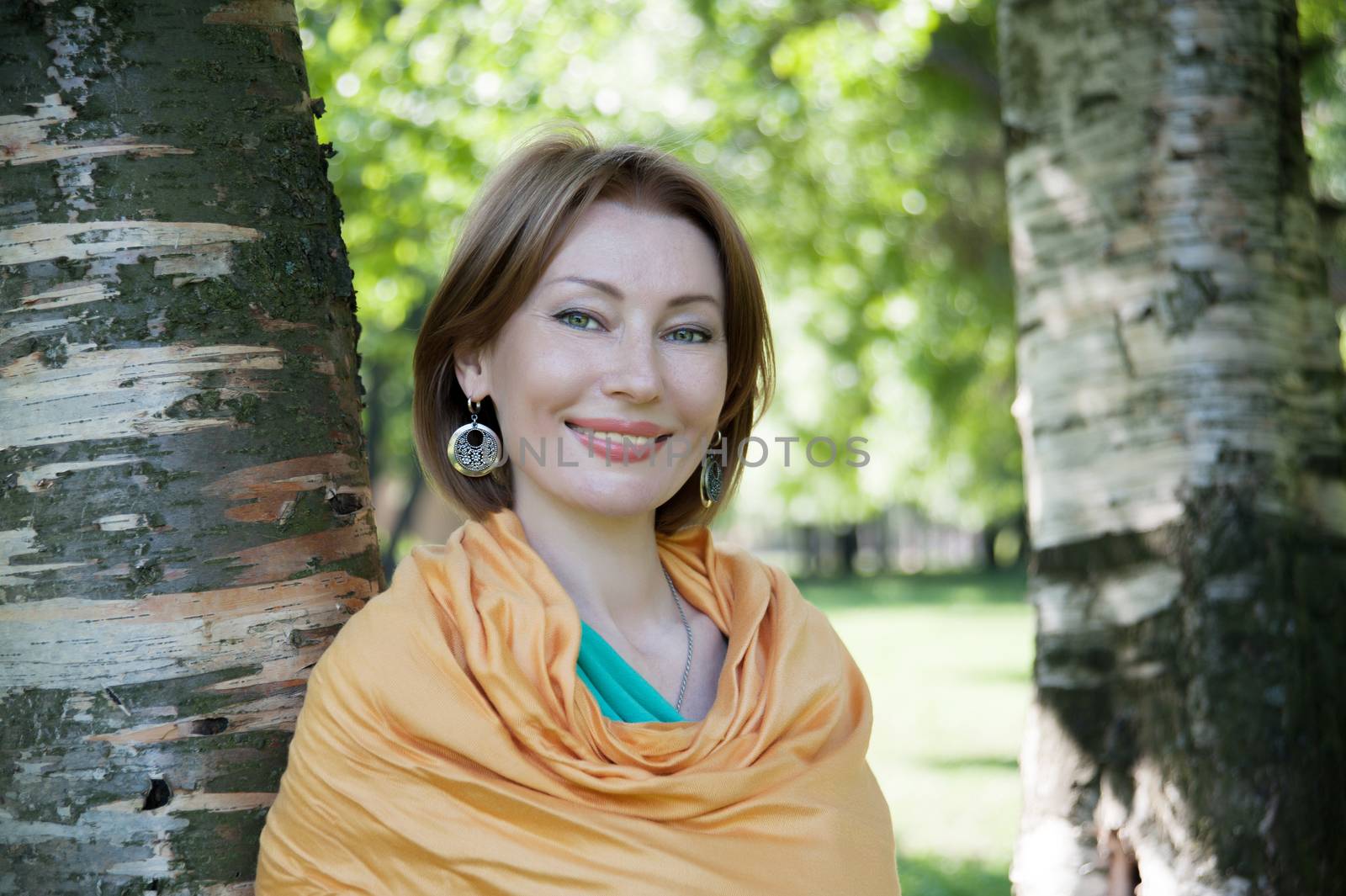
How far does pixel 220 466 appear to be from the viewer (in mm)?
1820

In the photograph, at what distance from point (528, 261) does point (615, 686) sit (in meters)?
0.63

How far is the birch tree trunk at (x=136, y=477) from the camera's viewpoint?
68.9 inches

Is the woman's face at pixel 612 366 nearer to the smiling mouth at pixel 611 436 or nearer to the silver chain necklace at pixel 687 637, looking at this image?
the smiling mouth at pixel 611 436

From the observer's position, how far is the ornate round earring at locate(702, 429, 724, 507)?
7.35 ft

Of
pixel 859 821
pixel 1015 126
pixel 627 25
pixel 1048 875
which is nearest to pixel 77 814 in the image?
pixel 859 821

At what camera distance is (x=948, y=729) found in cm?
924

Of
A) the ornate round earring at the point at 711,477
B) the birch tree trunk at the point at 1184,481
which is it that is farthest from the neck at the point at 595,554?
the birch tree trunk at the point at 1184,481

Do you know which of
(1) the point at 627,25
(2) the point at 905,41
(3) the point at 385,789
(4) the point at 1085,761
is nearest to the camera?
(3) the point at 385,789

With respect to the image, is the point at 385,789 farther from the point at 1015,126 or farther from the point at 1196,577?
the point at 1015,126

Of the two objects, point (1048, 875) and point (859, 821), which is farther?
point (1048, 875)

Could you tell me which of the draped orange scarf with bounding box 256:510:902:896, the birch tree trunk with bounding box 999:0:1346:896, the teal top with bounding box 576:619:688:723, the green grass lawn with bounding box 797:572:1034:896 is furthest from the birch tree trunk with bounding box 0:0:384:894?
the green grass lawn with bounding box 797:572:1034:896

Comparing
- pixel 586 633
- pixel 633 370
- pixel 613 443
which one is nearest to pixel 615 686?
pixel 586 633

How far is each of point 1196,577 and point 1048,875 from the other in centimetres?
72

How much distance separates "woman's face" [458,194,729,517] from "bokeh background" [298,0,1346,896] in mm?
320
